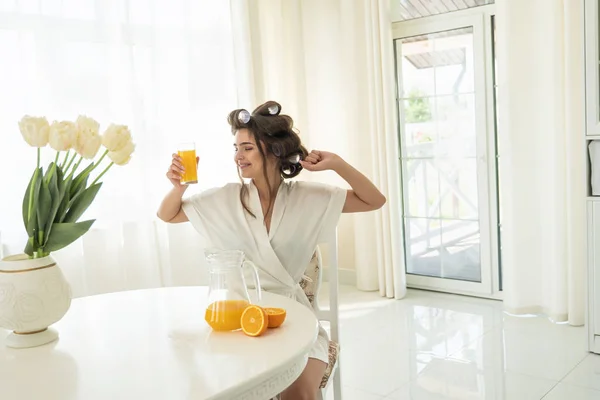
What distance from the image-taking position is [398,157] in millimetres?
4262

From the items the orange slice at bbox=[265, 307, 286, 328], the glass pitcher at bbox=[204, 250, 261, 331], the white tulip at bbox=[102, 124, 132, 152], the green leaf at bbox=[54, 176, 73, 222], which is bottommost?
the orange slice at bbox=[265, 307, 286, 328]

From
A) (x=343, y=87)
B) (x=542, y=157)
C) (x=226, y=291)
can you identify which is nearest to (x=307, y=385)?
(x=226, y=291)

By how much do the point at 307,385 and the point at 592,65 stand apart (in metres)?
2.02

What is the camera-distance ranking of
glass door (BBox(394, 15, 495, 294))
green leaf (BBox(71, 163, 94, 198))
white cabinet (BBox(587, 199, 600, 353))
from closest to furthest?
green leaf (BBox(71, 163, 94, 198))
white cabinet (BBox(587, 199, 600, 353))
glass door (BBox(394, 15, 495, 294))

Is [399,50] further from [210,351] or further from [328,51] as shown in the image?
[210,351]

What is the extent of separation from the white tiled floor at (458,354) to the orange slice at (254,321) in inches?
57.4

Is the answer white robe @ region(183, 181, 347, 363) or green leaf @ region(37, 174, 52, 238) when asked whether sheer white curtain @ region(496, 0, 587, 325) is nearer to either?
white robe @ region(183, 181, 347, 363)

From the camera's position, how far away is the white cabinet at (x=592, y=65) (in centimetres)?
281

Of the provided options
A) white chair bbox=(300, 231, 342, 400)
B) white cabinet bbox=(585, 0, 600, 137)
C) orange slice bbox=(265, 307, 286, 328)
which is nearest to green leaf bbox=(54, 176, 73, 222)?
orange slice bbox=(265, 307, 286, 328)

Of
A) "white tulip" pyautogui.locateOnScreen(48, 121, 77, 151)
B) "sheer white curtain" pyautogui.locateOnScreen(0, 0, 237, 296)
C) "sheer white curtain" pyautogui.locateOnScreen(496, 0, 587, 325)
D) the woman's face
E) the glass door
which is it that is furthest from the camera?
the glass door

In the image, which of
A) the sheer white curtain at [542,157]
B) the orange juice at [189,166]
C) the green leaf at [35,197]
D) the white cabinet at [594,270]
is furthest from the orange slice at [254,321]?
the sheer white curtain at [542,157]

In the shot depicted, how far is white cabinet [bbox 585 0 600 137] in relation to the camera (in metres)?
2.81

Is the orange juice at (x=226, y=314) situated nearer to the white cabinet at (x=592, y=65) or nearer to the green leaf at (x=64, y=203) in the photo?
the green leaf at (x=64, y=203)

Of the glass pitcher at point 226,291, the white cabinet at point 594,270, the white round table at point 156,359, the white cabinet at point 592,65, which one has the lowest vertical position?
the white cabinet at point 594,270
